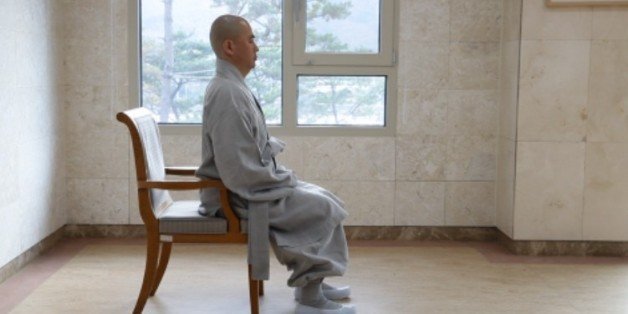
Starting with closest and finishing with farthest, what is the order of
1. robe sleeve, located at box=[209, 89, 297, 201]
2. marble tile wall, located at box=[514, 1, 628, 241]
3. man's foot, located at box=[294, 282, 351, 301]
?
robe sleeve, located at box=[209, 89, 297, 201], man's foot, located at box=[294, 282, 351, 301], marble tile wall, located at box=[514, 1, 628, 241]

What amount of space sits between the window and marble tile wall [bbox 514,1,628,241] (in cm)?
84

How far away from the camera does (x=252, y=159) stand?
333 cm

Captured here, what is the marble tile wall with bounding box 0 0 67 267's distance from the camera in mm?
3973

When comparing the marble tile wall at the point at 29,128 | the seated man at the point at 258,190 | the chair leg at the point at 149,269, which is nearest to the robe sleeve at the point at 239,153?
the seated man at the point at 258,190

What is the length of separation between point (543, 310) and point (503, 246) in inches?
48.8

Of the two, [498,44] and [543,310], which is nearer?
[543,310]

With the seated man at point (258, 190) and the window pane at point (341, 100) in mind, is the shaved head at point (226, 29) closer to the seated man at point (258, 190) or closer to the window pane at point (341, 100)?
the seated man at point (258, 190)

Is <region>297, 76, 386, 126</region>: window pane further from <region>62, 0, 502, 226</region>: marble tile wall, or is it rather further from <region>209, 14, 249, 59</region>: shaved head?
<region>209, 14, 249, 59</region>: shaved head

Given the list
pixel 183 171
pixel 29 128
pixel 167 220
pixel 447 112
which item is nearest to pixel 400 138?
pixel 447 112

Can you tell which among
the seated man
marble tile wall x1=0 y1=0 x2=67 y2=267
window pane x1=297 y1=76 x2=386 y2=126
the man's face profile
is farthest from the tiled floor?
the man's face profile

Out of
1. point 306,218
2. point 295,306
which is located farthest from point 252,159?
point 295,306

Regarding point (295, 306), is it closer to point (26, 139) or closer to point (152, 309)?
point (152, 309)

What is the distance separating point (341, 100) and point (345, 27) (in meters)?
0.44

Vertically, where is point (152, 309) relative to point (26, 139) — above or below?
below
